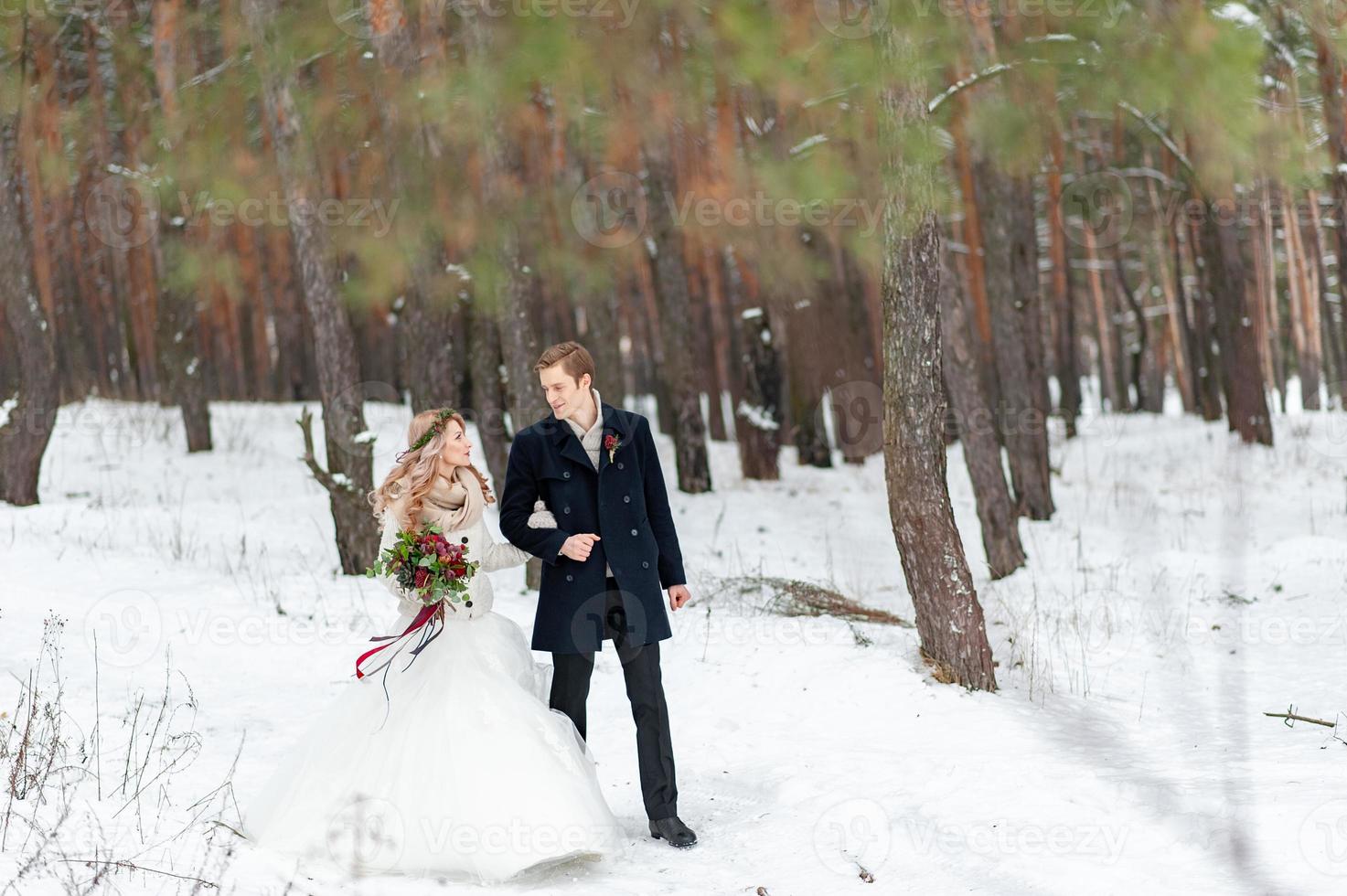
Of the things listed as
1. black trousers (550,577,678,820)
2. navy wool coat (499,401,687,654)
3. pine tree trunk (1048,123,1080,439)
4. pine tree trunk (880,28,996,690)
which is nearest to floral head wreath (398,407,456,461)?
navy wool coat (499,401,687,654)

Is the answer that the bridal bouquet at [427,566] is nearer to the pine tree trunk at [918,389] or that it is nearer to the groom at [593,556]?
the groom at [593,556]

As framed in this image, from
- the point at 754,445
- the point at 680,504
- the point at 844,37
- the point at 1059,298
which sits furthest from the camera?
the point at 1059,298

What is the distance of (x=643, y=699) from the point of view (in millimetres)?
4668

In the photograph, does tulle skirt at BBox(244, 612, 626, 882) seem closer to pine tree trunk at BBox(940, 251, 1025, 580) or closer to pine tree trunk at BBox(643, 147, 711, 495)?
pine tree trunk at BBox(940, 251, 1025, 580)

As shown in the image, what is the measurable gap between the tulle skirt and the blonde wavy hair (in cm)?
48

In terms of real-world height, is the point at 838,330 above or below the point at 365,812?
above

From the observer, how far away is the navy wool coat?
15.1ft

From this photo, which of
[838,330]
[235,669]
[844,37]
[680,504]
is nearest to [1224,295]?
[838,330]

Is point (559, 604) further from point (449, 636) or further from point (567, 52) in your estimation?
point (567, 52)

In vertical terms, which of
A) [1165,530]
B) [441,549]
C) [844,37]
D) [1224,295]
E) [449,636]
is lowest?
[1165,530]

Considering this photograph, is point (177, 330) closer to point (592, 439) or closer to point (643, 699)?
point (592, 439)

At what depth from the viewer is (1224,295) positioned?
15.8 meters

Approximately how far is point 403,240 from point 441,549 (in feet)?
20.2

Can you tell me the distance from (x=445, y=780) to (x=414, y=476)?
117 centimetres
